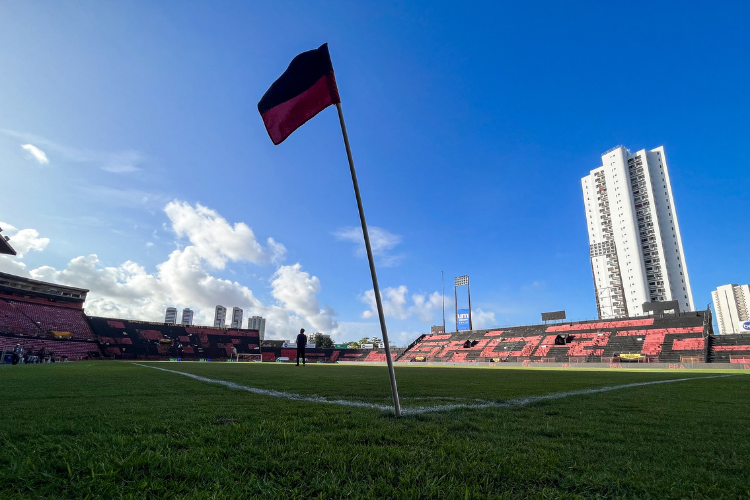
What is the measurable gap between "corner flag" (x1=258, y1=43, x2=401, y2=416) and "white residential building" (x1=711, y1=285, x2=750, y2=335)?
162m

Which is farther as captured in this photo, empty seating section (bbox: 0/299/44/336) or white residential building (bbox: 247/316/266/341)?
white residential building (bbox: 247/316/266/341)

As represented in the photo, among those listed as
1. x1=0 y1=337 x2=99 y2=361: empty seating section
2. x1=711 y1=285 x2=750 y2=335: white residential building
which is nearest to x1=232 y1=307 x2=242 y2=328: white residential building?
x1=0 y1=337 x2=99 y2=361: empty seating section

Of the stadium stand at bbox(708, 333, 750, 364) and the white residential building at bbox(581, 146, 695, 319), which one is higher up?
the white residential building at bbox(581, 146, 695, 319)

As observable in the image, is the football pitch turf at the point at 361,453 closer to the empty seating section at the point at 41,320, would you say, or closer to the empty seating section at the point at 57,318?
the empty seating section at the point at 41,320

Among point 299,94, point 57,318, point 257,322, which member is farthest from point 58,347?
point 257,322

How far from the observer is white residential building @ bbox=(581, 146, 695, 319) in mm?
76125

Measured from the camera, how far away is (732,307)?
120188mm

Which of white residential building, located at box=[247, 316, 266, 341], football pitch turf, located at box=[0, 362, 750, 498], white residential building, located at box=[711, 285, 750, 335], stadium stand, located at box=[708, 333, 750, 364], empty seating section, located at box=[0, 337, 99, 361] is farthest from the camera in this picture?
white residential building, located at box=[247, 316, 266, 341]

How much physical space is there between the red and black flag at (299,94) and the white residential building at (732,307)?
162759mm

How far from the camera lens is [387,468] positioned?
6.12 feet

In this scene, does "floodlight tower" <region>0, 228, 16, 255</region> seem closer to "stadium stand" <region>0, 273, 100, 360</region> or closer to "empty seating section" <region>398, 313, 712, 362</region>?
"stadium stand" <region>0, 273, 100, 360</region>

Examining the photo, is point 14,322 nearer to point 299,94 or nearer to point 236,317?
point 299,94

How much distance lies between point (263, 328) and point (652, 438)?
578ft

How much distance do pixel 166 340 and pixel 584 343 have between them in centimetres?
5356
